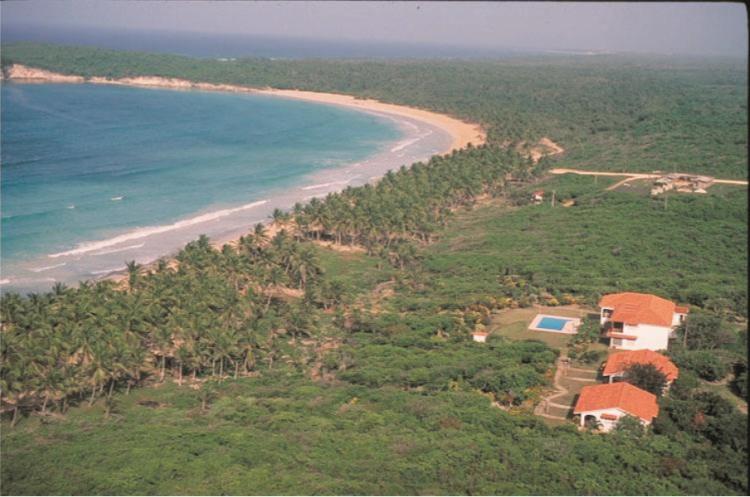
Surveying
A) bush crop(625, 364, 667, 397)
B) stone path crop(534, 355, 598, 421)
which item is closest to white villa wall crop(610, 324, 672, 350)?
stone path crop(534, 355, 598, 421)

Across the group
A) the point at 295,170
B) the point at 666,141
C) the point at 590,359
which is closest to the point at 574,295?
the point at 590,359

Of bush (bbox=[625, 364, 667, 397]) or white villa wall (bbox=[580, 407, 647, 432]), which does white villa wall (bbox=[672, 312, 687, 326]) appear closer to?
bush (bbox=[625, 364, 667, 397])

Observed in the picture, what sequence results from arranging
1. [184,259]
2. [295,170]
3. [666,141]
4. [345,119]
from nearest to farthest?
[184,259], [295,170], [666,141], [345,119]

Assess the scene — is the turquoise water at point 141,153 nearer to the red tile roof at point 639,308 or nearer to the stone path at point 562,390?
the stone path at point 562,390

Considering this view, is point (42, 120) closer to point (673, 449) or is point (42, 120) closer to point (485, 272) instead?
point (485, 272)

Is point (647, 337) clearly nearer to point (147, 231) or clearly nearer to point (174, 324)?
point (174, 324)
